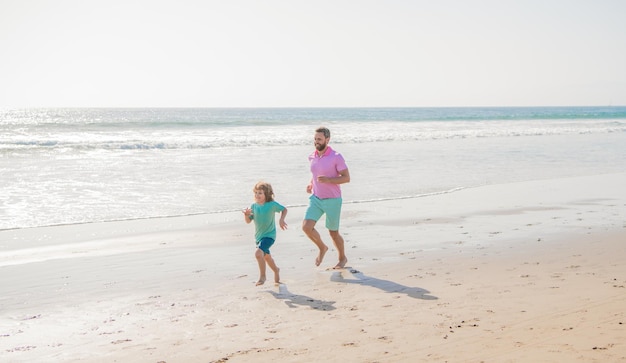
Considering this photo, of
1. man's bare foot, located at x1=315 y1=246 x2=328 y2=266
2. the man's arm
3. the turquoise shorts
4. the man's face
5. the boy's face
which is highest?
the man's face

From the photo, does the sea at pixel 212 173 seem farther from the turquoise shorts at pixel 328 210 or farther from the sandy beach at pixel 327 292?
the turquoise shorts at pixel 328 210

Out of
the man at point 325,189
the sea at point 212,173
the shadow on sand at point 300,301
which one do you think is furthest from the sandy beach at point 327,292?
the sea at point 212,173

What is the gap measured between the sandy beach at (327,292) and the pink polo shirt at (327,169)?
0.87 m

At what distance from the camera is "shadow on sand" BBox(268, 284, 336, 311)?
574 cm

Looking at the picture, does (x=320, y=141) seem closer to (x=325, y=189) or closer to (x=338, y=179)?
(x=338, y=179)

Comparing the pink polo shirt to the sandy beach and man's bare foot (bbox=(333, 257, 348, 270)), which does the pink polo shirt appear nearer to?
man's bare foot (bbox=(333, 257, 348, 270))

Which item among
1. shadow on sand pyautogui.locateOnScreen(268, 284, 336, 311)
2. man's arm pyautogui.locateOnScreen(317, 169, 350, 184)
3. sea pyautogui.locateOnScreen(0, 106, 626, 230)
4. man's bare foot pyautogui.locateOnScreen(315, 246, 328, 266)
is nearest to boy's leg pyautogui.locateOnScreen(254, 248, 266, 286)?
shadow on sand pyautogui.locateOnScreen(268, 284, 336, 311)

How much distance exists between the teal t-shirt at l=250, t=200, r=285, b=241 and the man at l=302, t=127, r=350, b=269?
63cm

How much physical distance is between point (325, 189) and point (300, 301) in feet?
5.98

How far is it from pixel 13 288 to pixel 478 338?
4.63 m

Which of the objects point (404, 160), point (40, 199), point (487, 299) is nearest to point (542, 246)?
point (487, 299)

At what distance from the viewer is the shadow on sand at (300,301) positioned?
5742 millimetres

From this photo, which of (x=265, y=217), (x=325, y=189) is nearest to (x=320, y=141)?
(x=325, y=189)

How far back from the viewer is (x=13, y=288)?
6.53 metres
